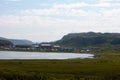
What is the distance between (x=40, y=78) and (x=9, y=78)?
538 centimetres

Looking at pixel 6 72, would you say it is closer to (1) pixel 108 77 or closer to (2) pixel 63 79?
(2) pixel 63 79

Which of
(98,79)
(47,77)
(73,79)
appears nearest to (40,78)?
(47,77)

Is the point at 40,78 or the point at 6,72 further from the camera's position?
the point at 6,72

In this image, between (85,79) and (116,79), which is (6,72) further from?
(116,79)

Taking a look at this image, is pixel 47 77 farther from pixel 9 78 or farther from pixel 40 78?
pixel 9 78

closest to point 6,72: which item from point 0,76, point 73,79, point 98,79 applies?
point 0,76

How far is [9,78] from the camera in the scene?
55.2 meters

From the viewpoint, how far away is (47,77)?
2127 inches

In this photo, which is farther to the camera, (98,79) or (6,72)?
(6,72)

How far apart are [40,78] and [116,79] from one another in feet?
41.1

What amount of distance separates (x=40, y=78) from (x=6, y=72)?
7.98 meters

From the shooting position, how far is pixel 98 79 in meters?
54.8

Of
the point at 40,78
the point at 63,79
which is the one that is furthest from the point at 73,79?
the point at 40,78

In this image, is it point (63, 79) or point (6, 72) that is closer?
point (63, 79)
